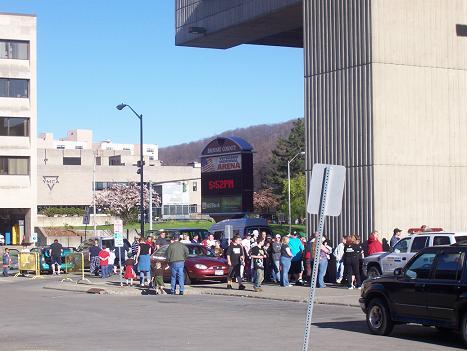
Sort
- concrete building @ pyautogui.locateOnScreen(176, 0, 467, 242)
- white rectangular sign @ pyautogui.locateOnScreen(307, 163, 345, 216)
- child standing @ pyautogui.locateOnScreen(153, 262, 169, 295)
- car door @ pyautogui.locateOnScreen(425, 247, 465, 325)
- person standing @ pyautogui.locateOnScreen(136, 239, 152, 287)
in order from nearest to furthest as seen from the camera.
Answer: white rectangular sign @ pyautogui.locateOnScreen(307, 163, 345, 216), car door @ pyautogui.locateOnScreen(425, 247, 465, 325), child standing @ pyautogui.locateOnScreen(153, 262, 169, 295), concrete building @ pyautogui.locateOnScreen(176, 0, 467, 242), person standing @ pyautogui.locateOnScreen(136, 239, 152, 287)

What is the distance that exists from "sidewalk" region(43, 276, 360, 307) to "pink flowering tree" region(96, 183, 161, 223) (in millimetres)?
76682

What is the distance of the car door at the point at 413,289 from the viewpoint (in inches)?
590

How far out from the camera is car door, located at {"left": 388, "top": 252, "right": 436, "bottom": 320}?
15.0m

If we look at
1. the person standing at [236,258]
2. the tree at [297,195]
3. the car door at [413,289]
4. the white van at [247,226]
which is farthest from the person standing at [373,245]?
the tree at [297,195]

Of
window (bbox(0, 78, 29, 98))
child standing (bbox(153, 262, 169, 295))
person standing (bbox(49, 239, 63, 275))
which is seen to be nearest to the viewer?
child standing (bbox(153, 262, 169, 295))

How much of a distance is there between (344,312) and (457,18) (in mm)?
13632

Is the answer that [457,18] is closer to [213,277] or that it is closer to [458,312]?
[213,277]

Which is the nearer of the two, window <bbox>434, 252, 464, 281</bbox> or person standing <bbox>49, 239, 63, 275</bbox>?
window <bbox>434, 252, 464, 281</bbox>

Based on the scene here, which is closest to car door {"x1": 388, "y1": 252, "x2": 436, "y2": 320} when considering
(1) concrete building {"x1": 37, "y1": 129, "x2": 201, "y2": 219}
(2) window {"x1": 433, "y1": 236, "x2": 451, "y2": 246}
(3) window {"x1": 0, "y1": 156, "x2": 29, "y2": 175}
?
(2) window {"x1": 433, "y1": 236, "x2": 451, "y2": 246}

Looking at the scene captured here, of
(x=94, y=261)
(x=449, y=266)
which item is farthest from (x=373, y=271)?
(x=94, y=261)

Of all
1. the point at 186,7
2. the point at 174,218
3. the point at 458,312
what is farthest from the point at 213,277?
the point at 174,218

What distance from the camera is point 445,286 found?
1449 cm

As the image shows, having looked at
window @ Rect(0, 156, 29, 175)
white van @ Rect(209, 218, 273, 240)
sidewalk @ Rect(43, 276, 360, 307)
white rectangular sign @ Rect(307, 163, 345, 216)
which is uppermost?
window @ Rect(0, 156, 29, 175)

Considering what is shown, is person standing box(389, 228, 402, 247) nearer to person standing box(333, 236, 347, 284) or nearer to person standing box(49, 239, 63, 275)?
person standing box(333, 236, 347, 284)
